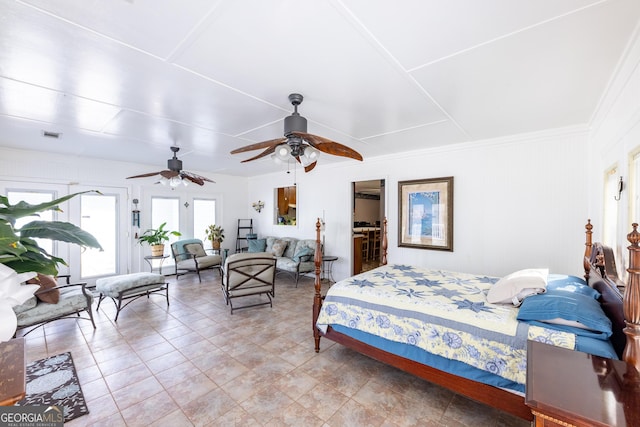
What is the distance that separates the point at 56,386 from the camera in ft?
7.41

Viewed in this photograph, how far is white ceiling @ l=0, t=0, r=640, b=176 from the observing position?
137 cm

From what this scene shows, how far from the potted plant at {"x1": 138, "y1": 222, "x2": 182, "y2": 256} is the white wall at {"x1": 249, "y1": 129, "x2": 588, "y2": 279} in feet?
14.3

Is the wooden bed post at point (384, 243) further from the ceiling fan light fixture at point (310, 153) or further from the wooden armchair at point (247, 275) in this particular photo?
the ceiling fan light fixture at point (310, 153)

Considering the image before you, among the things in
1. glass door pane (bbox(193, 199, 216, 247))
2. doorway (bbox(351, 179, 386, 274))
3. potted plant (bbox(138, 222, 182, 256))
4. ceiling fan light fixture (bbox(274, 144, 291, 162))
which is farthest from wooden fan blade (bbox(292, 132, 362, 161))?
glass door pane (bbox(193, 199, 216, 247))

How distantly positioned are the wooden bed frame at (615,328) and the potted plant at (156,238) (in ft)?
13.4

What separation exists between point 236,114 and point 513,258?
386cm

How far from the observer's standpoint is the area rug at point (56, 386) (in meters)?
2.04

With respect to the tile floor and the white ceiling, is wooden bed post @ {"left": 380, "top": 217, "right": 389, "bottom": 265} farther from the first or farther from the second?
the white ceiling

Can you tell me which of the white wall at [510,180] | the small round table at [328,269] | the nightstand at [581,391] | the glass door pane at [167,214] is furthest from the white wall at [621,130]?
the glass door pane at [167,214]

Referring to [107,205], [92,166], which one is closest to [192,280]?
[107,205]

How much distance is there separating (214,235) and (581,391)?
668 centimetres

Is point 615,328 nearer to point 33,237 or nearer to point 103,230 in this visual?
point 33,237

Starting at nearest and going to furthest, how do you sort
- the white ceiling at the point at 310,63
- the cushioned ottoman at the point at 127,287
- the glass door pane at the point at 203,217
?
1. the white ceiling at the point at 310,63
2. the cushioned ottoman at the point at 127,287
3. the glass door pane at the point at 203,217

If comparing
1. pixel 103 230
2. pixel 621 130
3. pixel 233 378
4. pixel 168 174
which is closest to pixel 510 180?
pixel 621 130
